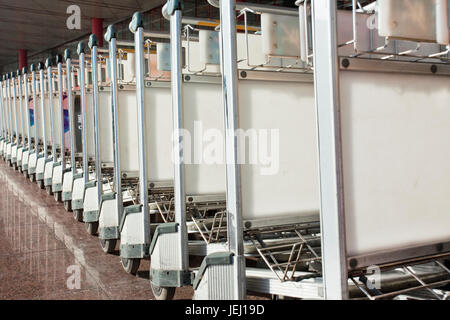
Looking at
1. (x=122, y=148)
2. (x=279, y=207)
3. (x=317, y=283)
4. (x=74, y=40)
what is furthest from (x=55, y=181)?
(x=74, y=40)

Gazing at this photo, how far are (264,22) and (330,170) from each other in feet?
3.36

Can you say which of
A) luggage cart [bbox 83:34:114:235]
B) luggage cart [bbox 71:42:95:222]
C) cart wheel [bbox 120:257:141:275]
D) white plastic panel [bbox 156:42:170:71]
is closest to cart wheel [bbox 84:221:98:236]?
luggage cart [bbox 83:34:114:235]

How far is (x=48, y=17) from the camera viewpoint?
654 inches

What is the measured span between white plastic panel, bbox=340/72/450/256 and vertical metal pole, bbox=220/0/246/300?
589mm

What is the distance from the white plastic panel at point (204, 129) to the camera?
3107mm

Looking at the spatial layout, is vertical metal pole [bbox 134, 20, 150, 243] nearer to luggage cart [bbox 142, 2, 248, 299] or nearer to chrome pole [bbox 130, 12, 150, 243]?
chrome pole [bbox 130, 12, 150, 243]

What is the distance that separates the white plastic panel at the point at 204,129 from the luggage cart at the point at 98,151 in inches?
50.2

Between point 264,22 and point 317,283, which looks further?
point 264,22

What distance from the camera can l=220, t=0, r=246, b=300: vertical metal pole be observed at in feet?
6.95

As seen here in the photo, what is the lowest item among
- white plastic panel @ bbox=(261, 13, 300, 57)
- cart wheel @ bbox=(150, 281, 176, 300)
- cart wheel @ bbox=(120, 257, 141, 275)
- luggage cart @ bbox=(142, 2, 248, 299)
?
Result: cart wheel @ bbox=(150, 281, 176, 300)

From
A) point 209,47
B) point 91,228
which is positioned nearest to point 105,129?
point 91,228

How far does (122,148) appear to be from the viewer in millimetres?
4105
